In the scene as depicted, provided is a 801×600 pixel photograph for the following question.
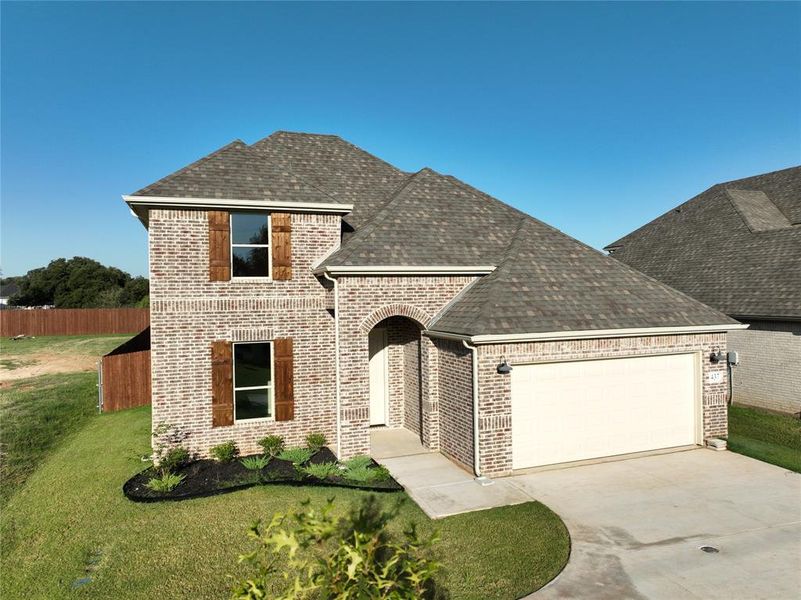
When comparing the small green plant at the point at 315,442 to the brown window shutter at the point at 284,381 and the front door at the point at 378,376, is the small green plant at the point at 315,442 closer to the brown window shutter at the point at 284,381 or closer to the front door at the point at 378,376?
the brown window shutter at the point at 284,381

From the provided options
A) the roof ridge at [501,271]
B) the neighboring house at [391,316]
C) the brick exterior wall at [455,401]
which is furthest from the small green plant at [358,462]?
the roof ridge at [501,271]

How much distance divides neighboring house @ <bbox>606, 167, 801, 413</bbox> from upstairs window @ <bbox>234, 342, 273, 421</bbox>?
14192mm

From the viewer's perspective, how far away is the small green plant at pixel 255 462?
10.6m

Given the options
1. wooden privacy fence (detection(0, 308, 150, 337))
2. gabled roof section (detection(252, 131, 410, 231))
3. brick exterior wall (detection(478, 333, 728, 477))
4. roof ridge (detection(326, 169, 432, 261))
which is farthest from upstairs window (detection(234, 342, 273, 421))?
wooden privacy fence (detection(0, 308, 150, 337))

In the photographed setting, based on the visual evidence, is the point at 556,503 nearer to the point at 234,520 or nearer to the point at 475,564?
the point at 475,564

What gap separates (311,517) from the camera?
12.8ft

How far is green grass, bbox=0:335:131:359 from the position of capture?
107ft

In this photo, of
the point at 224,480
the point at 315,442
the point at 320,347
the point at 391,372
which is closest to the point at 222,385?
the point at 224,480

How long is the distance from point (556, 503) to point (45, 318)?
4717 centimetres

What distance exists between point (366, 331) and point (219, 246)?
3.69 meters

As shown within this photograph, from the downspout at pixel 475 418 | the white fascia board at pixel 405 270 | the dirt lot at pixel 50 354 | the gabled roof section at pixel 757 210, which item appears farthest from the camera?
the dirt lot at pixel 50 354

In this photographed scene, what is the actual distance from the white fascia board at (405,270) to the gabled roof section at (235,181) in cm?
190

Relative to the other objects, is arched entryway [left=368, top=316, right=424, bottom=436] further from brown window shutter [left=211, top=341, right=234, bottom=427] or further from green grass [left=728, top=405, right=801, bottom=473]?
green grass [left=728, top=405, right=801, bottom=473]

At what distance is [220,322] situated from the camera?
11.5 meters
